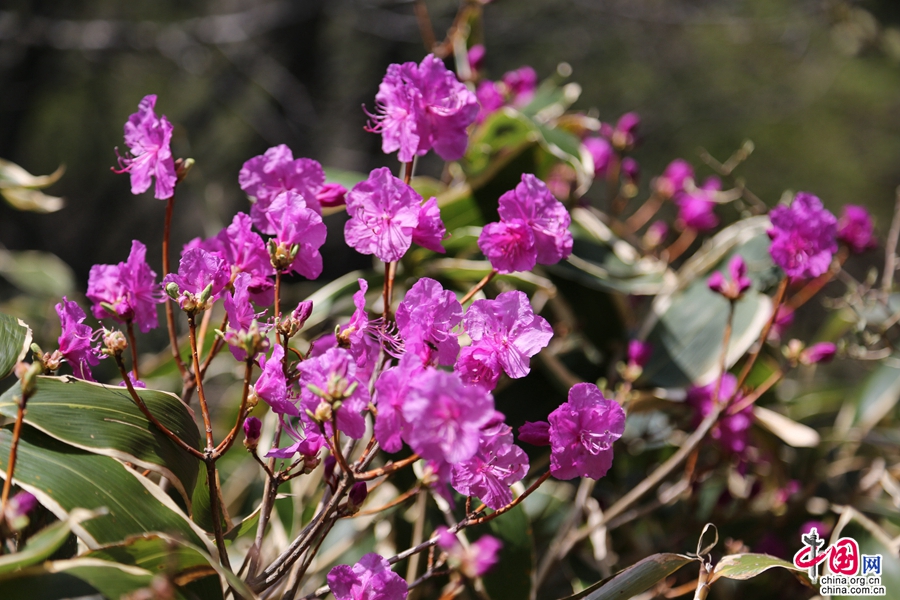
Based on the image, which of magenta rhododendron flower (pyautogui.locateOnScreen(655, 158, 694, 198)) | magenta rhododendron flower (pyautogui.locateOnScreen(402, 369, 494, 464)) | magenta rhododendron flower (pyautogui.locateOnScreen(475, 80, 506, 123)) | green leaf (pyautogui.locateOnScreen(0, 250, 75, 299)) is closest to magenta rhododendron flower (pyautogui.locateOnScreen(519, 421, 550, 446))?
magenta rhododendron flower (pyautogui.locateOnScreen(402, 369, 494, 464))

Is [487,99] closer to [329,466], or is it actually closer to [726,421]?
[726,421]

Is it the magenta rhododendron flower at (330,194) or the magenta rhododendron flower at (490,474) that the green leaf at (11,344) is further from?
the magenta rhododendron flower at (490,474)

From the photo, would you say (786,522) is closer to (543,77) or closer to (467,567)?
(467,567)

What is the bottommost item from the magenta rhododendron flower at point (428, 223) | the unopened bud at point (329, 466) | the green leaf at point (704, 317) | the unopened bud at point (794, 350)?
the green leaf at point (704, 317)

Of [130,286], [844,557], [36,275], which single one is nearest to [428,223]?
[130,286]

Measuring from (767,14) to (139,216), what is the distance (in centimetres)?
558

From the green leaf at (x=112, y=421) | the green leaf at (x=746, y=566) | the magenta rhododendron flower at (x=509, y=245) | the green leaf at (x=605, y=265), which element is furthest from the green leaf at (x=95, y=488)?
the green leaf at (x=605, y=265)

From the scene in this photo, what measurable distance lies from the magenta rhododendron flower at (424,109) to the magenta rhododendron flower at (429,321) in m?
0.15

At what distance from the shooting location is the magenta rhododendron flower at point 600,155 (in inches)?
48.0

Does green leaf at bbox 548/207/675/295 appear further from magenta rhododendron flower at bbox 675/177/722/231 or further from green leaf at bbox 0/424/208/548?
green leaf at bbox 0/424/208/548

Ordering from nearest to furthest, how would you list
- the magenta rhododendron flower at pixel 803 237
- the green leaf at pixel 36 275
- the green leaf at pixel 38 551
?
the green leaf at pixel 38 551 < the magenta rhododendron flower at pixel 803 237 < the green leaf at pixel 36 275

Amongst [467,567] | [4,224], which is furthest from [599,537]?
[4,224]

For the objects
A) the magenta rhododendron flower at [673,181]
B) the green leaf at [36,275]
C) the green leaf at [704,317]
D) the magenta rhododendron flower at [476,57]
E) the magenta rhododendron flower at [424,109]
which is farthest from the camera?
the green leaf at [36,275]

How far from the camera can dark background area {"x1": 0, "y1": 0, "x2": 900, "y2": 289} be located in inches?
123
